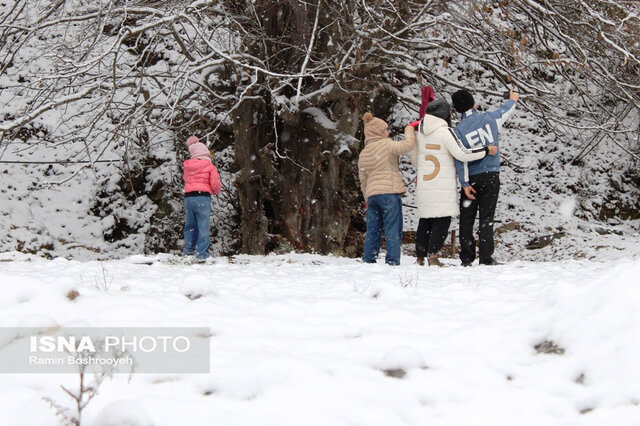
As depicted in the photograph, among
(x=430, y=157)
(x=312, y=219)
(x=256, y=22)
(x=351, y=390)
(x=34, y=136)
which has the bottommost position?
(x=351, y=390)

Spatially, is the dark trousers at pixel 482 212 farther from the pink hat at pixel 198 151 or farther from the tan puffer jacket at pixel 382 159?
the pink hat at pixel 198 151

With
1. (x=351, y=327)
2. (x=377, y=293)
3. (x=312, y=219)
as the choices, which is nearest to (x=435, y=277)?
(x=377, y=293)

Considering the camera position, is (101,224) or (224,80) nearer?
(224,80)

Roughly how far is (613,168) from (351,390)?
43.6 feet

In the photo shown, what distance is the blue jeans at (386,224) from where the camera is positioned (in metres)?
6.15

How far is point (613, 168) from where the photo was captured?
1316 cm

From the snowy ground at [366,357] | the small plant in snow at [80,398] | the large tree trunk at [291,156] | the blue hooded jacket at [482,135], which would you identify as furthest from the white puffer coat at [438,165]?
the small plant in snow at [80,398]

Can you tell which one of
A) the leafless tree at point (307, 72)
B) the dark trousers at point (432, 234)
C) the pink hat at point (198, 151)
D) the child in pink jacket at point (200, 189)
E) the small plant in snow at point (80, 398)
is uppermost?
the leafless tree at point (307, 72)

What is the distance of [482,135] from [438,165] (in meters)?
0.59

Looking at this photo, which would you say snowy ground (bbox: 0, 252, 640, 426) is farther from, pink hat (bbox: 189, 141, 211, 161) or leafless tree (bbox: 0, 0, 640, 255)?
leafless tree (bbox: 0, 0, 640, 255)

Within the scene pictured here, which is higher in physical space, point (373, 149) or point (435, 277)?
point (373, 149)

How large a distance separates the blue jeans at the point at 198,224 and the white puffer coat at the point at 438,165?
10.1 feet

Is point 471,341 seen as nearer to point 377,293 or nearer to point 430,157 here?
point 377,293

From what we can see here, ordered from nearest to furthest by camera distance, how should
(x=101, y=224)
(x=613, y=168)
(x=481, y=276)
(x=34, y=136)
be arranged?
(x=481, y=276) < (x=101, y=224) < (x=34, y=136) < (x=613, y=168)
